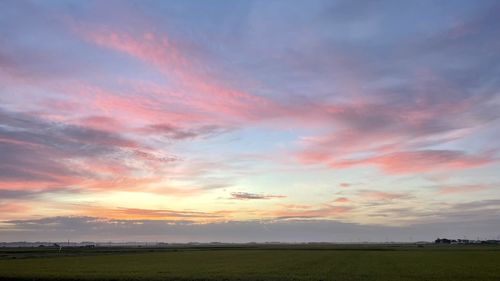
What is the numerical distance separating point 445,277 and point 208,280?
24.5m

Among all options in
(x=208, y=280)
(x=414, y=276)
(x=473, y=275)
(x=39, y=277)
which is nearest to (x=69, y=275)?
(x=39, y=277)

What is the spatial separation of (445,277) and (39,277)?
4254cm

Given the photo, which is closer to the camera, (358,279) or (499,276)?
(358,279)

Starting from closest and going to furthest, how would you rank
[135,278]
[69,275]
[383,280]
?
1. [383,280]
2. [135,278]
3. [69,275]

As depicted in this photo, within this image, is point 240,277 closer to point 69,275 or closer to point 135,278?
point 135,278

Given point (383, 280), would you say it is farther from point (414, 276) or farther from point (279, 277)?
point (279, 277)

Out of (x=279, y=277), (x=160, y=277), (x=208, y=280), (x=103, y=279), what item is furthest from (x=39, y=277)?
(x=279, y=277)

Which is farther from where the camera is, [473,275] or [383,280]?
[473,275]

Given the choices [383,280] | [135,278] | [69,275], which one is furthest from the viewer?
[69,275]

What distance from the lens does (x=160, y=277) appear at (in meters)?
48.4

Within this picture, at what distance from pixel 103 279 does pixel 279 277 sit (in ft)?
58.7

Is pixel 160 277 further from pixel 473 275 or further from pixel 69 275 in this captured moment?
pixel 473 275

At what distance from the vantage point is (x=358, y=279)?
44969mm

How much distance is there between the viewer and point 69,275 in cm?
5147
